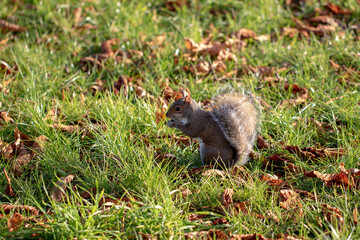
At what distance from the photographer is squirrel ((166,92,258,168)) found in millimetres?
2934

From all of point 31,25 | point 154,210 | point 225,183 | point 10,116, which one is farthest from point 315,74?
point 31,25

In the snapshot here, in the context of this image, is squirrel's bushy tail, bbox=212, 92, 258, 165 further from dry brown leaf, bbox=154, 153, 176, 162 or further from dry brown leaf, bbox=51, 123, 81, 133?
dry brown leaf, bbox=51, 123, 81, 133

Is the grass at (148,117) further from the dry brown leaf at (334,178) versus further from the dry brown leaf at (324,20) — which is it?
the dry brown leaf at (324,20)

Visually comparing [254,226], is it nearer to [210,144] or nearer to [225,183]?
[225,183]

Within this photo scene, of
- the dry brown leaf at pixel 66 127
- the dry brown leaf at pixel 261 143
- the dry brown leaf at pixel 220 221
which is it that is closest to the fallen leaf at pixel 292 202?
the dry brown leaf at pixel 220 221

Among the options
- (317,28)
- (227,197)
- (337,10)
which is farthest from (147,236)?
(337,10)

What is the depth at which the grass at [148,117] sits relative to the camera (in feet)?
7.61

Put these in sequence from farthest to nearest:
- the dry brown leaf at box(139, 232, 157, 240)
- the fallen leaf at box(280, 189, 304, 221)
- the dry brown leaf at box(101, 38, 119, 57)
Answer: the dry brown leaf at box(101, 38, 119, 57), the fallen leaf at box(280, 189, 304, 221), the dry brown leaf at box(139, 232, 157, 240)

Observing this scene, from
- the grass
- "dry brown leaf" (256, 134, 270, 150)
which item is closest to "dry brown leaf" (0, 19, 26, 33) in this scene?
the grass

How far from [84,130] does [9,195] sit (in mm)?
774

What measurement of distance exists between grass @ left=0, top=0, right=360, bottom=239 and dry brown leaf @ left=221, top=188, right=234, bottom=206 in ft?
0.14

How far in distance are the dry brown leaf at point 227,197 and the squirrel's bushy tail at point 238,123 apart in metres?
0.37

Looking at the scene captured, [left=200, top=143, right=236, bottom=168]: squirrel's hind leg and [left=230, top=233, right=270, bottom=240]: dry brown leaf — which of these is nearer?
[left=230, top=233, right=270, bottom=240]: dry brown leaf

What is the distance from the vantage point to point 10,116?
3.59 metres
